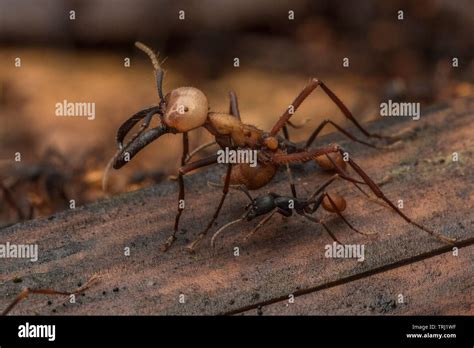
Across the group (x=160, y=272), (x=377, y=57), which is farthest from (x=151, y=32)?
(x=160, y=272)

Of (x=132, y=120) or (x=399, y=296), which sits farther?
(x=132, y=120)

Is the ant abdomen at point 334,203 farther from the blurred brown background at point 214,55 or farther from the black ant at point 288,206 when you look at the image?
the blurred brown background at point 214,55

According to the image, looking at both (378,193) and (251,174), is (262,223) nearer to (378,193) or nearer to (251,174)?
(251,174)

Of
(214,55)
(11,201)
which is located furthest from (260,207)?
(214,55)

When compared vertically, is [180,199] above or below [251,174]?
below

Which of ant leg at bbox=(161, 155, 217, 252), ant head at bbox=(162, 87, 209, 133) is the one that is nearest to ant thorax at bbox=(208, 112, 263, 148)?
ant head at bbox=(162, 87, 209, 133)

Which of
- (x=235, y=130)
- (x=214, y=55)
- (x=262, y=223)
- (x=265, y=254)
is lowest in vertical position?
(x=265, y=254)

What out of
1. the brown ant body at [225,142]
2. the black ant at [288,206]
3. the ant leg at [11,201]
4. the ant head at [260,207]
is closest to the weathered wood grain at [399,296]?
the brown ant body at [225,142]
